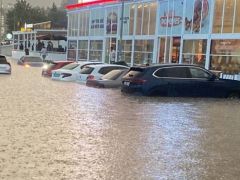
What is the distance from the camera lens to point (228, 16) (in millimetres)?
30812

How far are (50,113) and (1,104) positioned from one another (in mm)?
2481

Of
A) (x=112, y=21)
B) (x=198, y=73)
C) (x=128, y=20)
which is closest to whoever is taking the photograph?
(x=198, y=73)

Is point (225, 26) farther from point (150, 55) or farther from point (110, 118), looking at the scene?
point (110, 118)

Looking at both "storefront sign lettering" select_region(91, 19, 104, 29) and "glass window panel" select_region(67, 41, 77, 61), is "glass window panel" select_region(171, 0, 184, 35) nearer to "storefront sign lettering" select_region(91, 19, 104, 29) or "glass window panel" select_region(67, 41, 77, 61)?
"storefront sign lettering" select_region(91, 19, 104, 29)

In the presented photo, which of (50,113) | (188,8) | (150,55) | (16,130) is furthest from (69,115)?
(150,55)

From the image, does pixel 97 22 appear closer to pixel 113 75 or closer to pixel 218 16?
pixel 218 16

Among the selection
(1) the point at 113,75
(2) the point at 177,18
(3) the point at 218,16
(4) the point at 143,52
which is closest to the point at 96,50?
(4) the point at 143,52

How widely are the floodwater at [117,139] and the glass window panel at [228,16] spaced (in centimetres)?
1391

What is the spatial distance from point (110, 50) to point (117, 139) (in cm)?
3653

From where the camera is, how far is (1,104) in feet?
50.6

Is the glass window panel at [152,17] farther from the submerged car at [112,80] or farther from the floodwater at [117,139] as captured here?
the floodwater at [117,139]

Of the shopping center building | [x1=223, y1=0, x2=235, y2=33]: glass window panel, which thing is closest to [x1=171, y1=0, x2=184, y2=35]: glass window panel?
the shopping center building

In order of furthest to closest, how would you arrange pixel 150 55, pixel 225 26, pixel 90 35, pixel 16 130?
pixel 90 35, pixel 150 55, pixel 225 26, pixel 16 130

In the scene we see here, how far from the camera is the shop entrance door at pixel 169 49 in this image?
3609 cm
